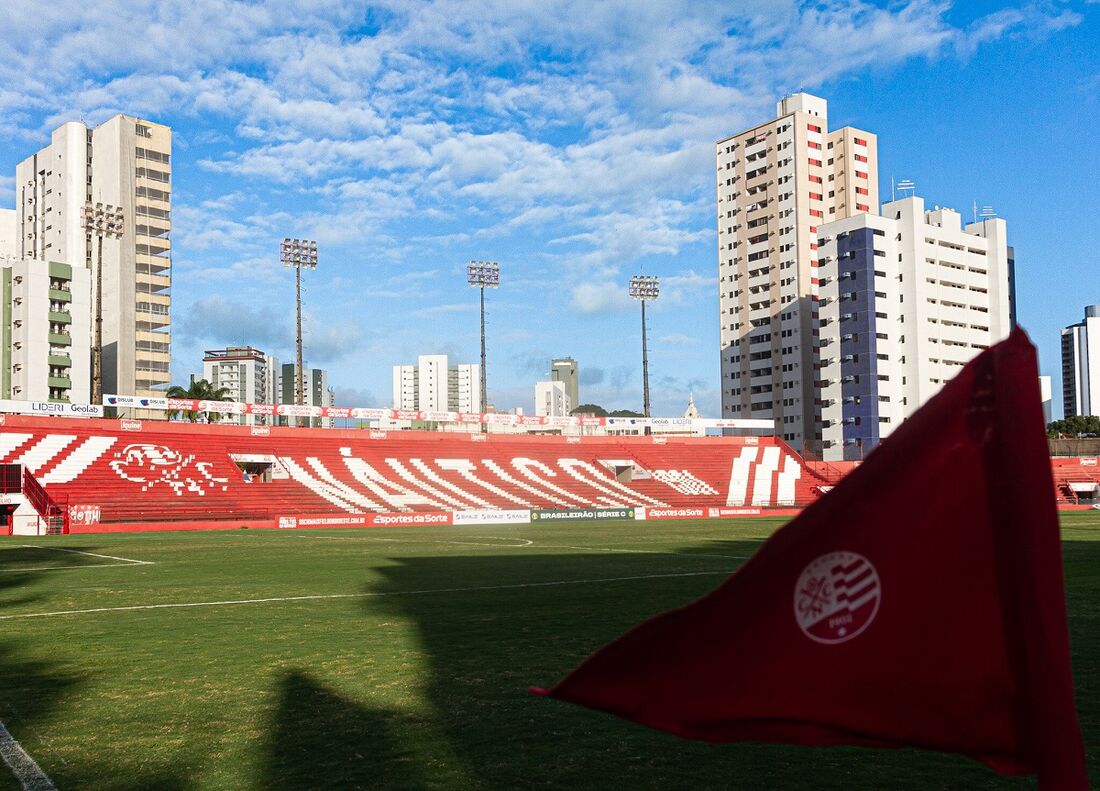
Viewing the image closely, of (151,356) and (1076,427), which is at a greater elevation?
(151,356)

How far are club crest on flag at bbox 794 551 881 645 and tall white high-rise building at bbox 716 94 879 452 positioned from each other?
394 ft

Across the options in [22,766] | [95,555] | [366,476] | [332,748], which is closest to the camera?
[22,766]

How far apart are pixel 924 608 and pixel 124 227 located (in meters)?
117

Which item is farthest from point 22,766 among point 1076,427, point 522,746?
point 1076,427

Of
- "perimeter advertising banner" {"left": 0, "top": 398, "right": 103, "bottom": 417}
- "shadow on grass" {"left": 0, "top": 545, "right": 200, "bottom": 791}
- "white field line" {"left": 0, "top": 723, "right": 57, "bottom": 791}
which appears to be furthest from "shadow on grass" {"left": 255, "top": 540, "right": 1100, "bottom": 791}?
"perimeter advertising banner" {"left": 0, "top": 398, "right": 103, "bottom": 417}

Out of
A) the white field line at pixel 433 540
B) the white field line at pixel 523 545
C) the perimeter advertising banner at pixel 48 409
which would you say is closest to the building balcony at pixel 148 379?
the perimeter advertising banner at pixel 48 409

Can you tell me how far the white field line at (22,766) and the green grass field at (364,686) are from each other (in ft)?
0.29

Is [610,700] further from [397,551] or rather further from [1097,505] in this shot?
[1097,505]

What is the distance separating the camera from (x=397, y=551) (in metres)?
29.7

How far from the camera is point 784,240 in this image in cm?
12700

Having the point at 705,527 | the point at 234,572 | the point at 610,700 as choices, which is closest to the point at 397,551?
the point at 234,572

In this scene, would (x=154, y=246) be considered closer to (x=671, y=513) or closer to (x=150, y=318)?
(x=150, y=318)

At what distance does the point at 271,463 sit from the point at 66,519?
1923 cm

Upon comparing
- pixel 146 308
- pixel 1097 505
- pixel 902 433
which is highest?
pixel 146 308
